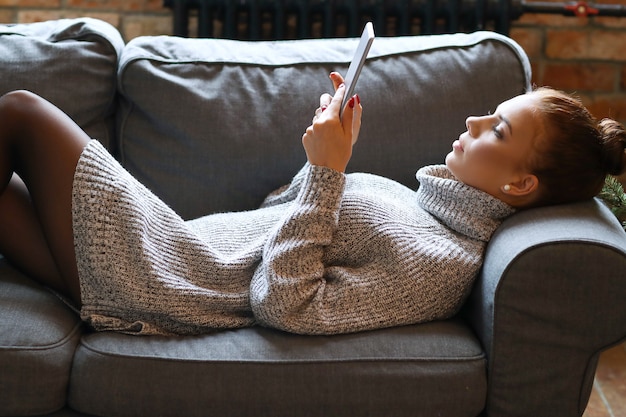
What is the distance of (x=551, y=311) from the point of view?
1.48m

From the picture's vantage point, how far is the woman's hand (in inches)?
61.4

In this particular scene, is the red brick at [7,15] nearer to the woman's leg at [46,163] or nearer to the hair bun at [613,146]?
the woman's leg at [46,163]

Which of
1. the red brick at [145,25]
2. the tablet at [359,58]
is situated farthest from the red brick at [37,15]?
the tablet at [359,58]

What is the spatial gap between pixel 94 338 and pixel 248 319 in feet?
0.99

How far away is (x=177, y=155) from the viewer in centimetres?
197

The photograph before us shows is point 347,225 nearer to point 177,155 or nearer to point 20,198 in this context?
point 177,155

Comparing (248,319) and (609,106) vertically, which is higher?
(609,106)

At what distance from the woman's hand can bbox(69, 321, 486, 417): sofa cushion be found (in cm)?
36

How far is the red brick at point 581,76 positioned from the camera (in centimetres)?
277

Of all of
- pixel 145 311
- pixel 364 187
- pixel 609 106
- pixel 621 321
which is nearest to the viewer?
pixel 621 321

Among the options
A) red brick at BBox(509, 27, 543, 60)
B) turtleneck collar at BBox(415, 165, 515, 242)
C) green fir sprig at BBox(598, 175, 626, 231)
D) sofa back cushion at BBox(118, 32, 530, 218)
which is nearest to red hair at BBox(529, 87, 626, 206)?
turtleneck collar at BBox(415, 165, 515, 242)

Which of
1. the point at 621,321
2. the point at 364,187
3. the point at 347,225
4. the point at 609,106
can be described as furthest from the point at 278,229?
the point at 609,106

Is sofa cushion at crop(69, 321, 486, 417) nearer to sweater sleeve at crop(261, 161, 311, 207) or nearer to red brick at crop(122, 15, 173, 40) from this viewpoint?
sweater sleeve at crop(261, 161, 311, 207)

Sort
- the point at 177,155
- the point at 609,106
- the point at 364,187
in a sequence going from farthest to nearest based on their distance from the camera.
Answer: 1. the point at 609,106
2. the point at 177,155
3. the point at 364,187
